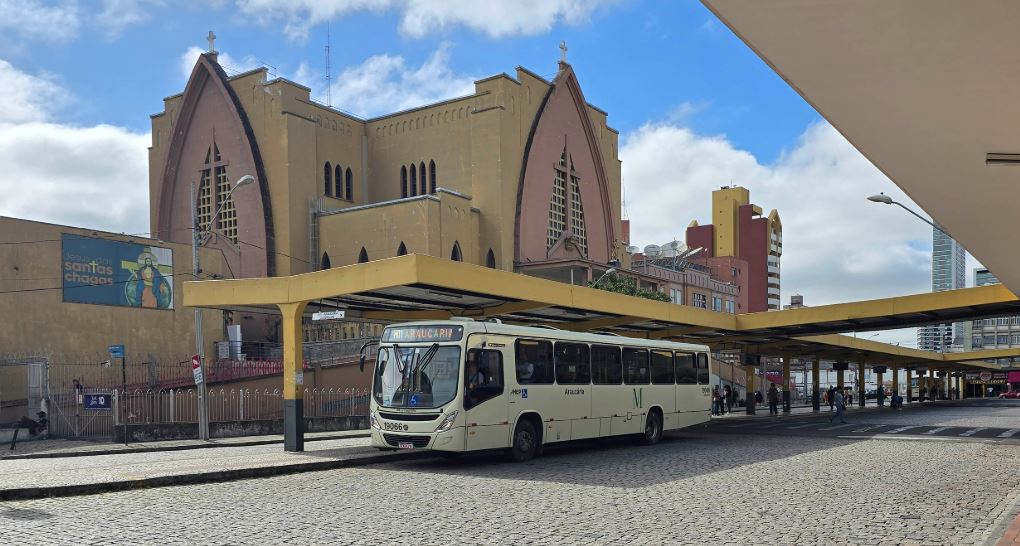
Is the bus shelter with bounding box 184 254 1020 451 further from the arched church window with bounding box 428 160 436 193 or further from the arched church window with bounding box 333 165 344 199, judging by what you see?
the arched church window with bounding box 333 165 344 199

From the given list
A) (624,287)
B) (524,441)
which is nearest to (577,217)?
(624,287)

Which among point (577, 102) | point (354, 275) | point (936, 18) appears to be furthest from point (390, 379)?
point (577, 102)

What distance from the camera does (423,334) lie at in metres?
17.3

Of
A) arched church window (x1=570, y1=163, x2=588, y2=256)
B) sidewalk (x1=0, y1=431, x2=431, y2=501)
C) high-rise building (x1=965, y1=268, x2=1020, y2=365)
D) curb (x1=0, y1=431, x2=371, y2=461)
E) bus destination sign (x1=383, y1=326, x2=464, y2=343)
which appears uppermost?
arched church window (x1=570, y1=163, x2=588, y2=256)

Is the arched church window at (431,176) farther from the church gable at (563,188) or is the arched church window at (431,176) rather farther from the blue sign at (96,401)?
the blue sign at (96,401)

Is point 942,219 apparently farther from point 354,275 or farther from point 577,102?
point 577,102

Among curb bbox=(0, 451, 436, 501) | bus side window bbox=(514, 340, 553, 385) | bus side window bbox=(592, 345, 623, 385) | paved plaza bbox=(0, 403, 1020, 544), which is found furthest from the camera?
bus side window bbox=(592, 345, 623, 385)

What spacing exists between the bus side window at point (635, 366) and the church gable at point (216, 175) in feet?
120

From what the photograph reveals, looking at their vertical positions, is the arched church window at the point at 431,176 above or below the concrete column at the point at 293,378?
above

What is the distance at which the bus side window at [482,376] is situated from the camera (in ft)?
54.9

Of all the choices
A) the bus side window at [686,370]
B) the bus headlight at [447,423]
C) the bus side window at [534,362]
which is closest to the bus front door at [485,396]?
the bus headlight at [447,423]

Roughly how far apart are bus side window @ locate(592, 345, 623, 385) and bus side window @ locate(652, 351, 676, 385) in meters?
1.83

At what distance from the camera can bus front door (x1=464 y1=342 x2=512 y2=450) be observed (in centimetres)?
1667

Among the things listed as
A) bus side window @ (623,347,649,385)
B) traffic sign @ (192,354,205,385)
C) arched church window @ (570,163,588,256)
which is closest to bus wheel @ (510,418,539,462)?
bus side window @ (623,347,649,385)
